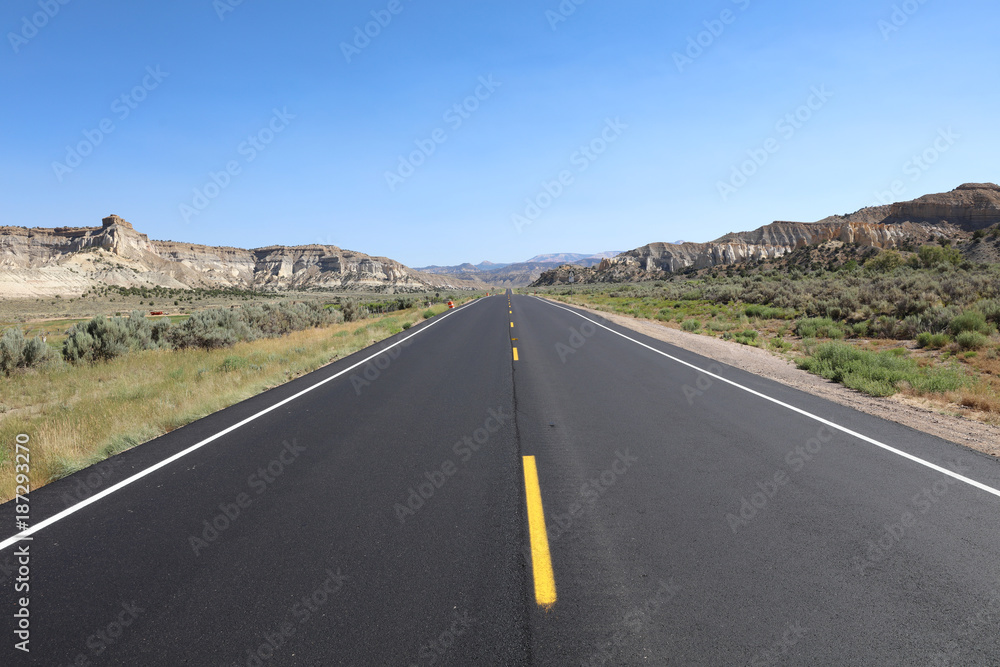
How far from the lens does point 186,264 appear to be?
111 meters

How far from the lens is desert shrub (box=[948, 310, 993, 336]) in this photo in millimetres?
13766

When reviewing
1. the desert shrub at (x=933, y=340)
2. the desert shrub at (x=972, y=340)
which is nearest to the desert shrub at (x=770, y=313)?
the desert shrub at (x=933, y=340)

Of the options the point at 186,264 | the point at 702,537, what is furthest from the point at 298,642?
the point at 186,264

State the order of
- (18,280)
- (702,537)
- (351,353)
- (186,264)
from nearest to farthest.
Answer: (702,537) → (351,353) → (18,280) → (186,264)

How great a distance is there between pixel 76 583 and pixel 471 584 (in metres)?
2.67

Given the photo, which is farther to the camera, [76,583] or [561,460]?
[561,460]

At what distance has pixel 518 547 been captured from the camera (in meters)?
3.54

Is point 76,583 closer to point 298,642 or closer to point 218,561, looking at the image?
point 218,561

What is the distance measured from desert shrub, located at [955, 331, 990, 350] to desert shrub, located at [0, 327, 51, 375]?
82.9 ft

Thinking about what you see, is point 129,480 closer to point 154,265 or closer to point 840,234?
point 840,234

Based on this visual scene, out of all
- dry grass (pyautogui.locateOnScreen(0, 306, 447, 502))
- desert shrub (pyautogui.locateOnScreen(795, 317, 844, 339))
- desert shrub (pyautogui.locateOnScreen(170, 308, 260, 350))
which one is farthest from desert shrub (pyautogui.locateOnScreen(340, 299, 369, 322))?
desert shrub (pyautogui.locateOnScreen(795, 317, 844, 339))

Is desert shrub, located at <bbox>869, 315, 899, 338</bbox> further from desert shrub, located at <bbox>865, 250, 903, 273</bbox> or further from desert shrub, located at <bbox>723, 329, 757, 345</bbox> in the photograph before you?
desert shrub, located at <bbox>865, 250, 903, 273</bbox>

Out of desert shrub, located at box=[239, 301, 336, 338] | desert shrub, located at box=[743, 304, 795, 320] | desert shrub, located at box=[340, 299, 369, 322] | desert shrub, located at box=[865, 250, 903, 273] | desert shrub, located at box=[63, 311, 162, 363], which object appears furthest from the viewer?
desert shrub, located at box=[865, 250, 903, 273]

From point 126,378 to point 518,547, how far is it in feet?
39.7
